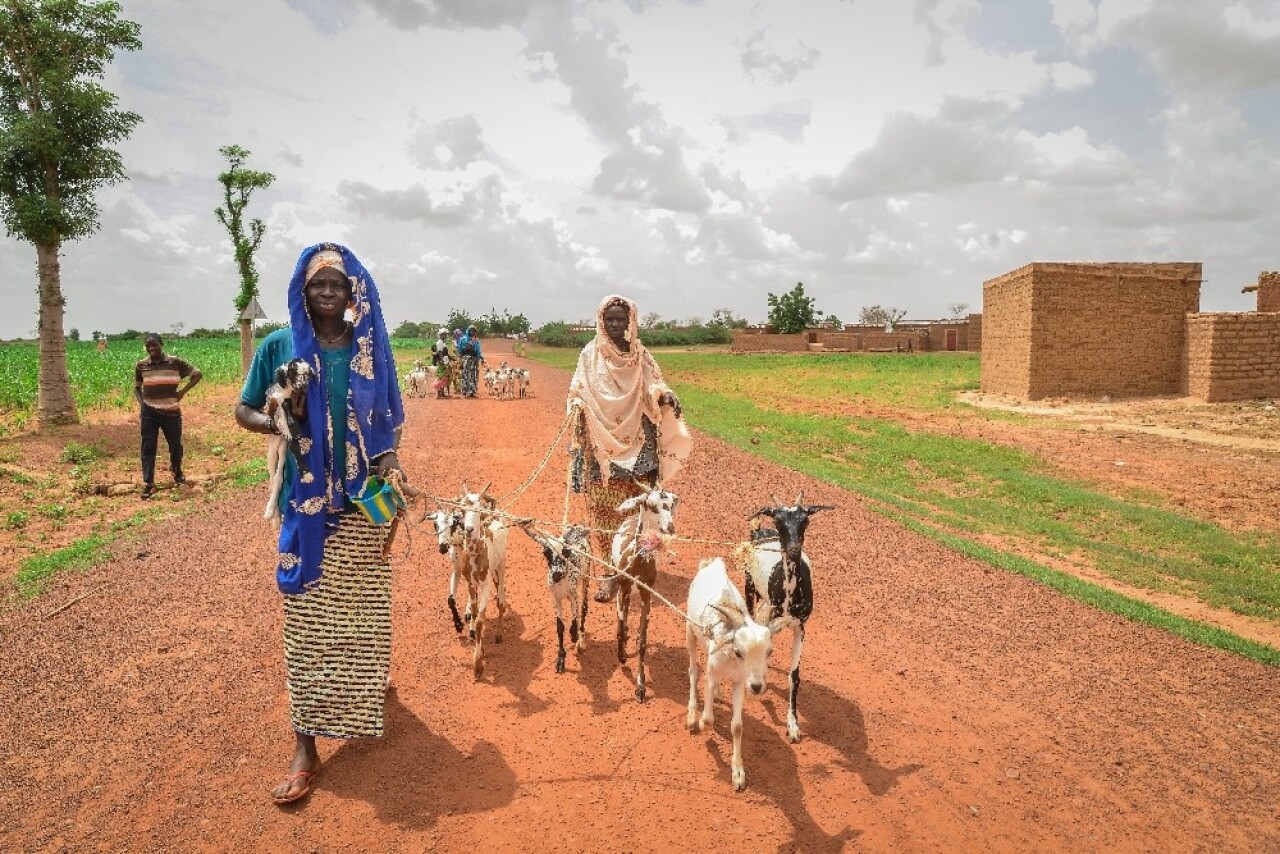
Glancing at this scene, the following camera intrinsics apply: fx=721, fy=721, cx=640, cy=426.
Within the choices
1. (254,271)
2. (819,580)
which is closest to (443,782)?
(819,580)

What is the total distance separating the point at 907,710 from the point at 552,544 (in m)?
2.85

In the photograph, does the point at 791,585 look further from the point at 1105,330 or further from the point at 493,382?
the point at 1105,330

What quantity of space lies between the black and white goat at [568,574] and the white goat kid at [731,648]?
1.15 m

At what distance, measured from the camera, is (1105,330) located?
22109mm

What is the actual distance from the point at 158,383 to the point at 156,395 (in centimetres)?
18

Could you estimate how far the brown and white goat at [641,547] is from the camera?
522 cm

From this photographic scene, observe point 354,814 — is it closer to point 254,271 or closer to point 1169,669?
point 1169,669

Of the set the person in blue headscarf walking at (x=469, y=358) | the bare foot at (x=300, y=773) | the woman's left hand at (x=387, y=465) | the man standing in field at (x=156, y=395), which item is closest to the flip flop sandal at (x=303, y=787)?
the bare foot at (x=300, y=773)

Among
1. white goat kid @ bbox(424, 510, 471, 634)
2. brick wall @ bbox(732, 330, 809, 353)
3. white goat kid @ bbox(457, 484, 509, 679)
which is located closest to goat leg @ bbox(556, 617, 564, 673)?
white goat kid @ bbox(457, 484, 509, 679)

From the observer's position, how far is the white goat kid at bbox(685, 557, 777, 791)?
4156 millimetres

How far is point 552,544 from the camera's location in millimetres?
5484

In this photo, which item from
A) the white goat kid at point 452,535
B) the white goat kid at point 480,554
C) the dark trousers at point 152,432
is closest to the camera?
the white goat kid at point 480,554

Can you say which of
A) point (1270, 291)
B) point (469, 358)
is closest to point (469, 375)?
point (469, 358)

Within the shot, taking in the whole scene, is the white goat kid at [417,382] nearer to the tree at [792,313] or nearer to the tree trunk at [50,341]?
the tree trunk at [50,341]
